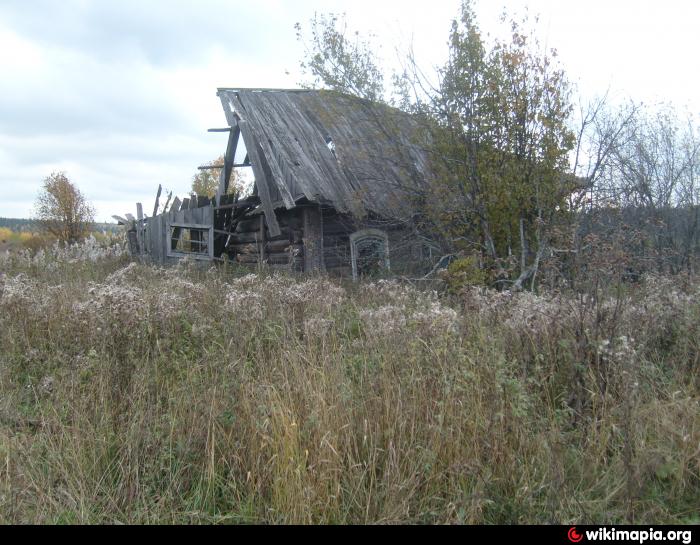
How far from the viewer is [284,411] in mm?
3346

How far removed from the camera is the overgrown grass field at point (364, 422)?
2893mm

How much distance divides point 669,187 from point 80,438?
1316 centimetres

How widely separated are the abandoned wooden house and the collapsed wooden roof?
0.02 metres

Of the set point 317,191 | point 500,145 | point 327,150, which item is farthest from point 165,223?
point 500,145

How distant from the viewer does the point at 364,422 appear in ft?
10.5

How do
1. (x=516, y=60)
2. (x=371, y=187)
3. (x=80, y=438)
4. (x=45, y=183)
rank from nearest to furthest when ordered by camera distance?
(x=80, y=438) < (x=516, y=60) < (x=371, y=187) < (x=45, y=183)

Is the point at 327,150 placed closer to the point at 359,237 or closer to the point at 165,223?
the point at 359,237

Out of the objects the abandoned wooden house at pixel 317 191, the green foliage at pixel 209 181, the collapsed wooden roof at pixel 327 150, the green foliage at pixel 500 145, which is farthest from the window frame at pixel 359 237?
the green foliage at pixel 209 181

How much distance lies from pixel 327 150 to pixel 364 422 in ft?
36.0
